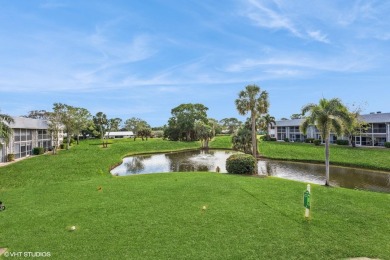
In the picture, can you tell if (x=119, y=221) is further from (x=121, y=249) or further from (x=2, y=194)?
(x=2, y=194)

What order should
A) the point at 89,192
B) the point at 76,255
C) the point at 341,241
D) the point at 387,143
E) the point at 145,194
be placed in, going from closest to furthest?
the point at 76,255, the point at 341,241, the point at 145,194, the point at 89,192, the point at 387,143

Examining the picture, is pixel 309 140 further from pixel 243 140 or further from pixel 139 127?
pixel 139 127

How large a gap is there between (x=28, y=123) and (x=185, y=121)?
162 feet

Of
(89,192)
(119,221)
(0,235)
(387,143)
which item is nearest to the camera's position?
(0,235)

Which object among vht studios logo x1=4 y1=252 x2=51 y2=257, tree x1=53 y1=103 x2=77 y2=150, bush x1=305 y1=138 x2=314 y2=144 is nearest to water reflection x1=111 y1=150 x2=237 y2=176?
tree x1=53 y1=103 x2=77 y2=150

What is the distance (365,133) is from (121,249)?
53518mm

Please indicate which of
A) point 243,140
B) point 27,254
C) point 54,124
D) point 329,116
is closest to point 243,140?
point 243,140

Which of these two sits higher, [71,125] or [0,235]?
[71,125]

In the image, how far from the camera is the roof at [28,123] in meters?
36.3

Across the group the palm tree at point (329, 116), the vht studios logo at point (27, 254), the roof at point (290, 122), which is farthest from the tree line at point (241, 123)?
the vht studios logo at point (27, 254)

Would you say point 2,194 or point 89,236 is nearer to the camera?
point 89,236

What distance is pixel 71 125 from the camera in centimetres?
5609

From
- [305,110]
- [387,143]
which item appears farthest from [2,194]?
[387,143]

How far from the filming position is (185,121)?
8431cm
